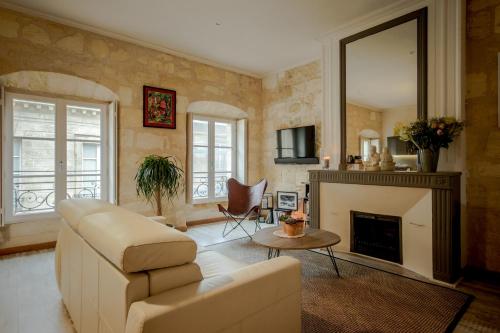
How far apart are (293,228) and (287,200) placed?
2577 millimetres

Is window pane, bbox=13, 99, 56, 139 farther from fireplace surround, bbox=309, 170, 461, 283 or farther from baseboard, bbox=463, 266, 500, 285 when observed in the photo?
baseboard, bbox=463, 266, 500, 285

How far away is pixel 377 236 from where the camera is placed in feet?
10.8

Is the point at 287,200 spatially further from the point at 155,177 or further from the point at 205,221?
the point at 155,177

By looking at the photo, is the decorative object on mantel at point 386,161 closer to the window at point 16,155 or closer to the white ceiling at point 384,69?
the white ceiling at point 384,69

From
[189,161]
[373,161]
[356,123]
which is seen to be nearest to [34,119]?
[189,161]

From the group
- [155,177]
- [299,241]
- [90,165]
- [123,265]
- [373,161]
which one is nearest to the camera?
[123,265]

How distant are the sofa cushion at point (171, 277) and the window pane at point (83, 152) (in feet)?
11.5

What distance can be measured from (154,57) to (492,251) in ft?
16.4

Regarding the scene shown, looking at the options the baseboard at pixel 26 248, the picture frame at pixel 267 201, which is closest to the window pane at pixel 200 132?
the picture frame at pixel 267 201

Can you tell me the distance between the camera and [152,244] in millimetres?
1069

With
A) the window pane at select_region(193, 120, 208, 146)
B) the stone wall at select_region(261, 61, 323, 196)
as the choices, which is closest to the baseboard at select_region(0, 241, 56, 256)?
the window pane at select_region(193, 120, 208, 146)

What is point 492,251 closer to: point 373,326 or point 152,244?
point 373,326

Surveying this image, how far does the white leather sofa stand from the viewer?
39.8 inches

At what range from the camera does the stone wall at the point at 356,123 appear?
3.56m
